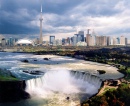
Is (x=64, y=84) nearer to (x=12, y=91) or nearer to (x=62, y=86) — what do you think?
(x=62, y=86)

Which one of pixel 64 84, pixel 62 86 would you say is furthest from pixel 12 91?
pixel 64 84

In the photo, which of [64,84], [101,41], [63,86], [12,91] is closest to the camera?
[12,91]

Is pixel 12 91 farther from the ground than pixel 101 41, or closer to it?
closer to it

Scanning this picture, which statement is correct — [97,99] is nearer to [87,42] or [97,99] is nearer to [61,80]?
[61,80]

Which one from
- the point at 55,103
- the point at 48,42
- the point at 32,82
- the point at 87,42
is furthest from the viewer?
the point at 48,42

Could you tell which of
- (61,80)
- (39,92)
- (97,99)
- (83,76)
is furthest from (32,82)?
(97,99)

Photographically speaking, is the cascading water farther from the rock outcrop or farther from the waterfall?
the rock outcrop

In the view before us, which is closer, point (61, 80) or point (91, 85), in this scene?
point (91, 85)

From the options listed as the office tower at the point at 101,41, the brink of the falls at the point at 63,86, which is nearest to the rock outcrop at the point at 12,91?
the brink of the falls at the point at 63,86
